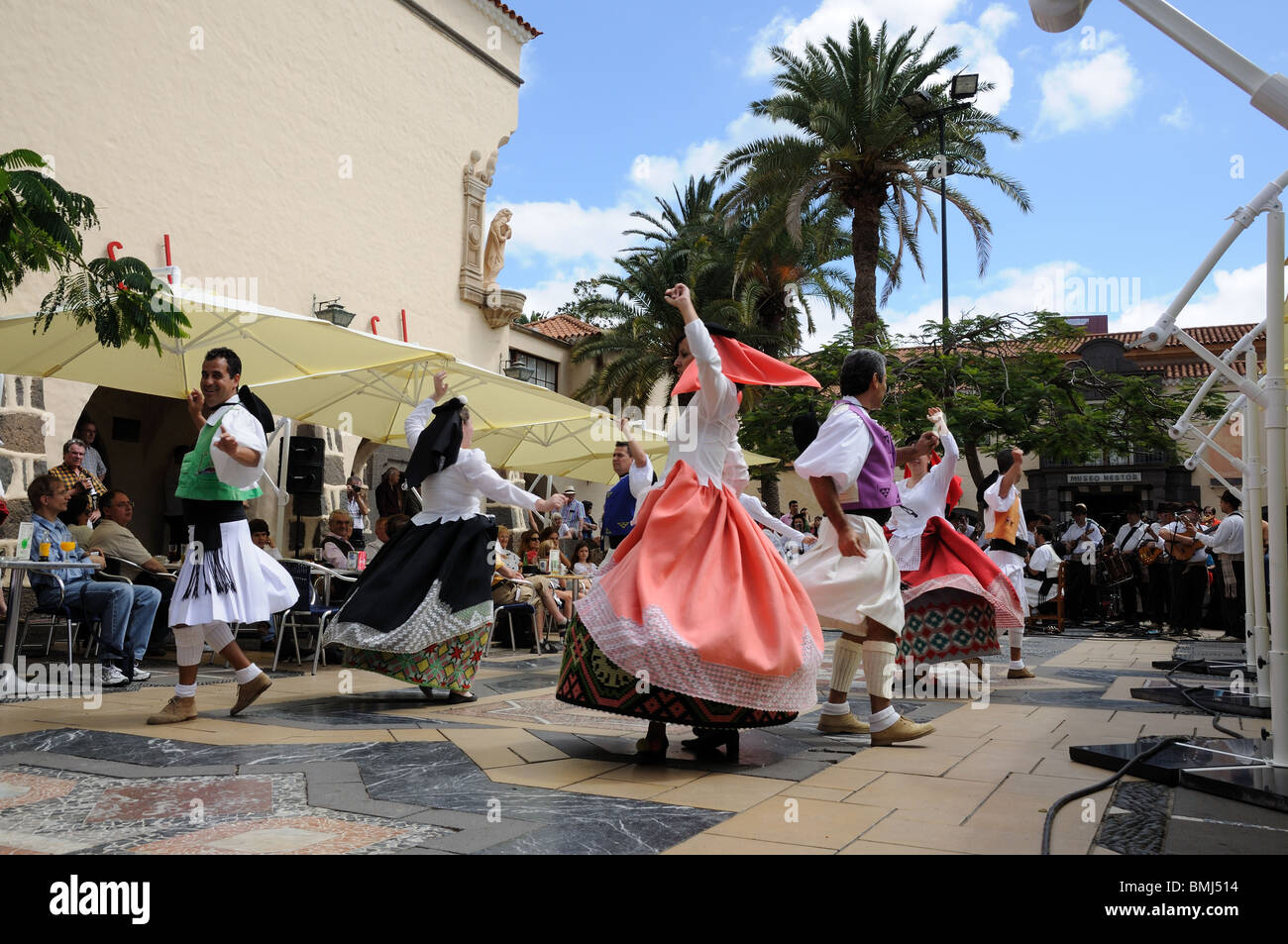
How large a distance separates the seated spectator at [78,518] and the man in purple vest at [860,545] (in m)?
5.69

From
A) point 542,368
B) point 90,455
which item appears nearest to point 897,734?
point 90,455

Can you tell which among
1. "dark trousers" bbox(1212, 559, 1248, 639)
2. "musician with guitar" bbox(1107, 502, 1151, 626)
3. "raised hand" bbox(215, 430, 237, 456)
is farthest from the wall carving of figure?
"raised hand" bbox(215, 430, 237, 456)

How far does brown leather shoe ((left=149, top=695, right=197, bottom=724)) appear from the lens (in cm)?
499

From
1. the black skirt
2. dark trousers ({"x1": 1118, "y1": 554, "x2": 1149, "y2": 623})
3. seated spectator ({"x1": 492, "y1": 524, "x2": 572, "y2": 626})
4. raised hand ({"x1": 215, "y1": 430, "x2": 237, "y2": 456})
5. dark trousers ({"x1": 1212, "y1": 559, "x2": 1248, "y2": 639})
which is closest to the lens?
raised hand ({"x1": 215, "y1": 430, "x2": 237, "y2": 456})

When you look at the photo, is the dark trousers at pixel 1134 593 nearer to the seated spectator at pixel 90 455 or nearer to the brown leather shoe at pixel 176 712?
the seated spectator at pixel 90 455

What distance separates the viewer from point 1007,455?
26.4 feet

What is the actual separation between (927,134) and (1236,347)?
1669 centimetres

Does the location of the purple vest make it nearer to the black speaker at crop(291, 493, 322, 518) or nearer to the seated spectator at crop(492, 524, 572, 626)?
the seated spectator at crop(492, 524, 572, 626)

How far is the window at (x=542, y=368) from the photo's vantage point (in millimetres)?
28531

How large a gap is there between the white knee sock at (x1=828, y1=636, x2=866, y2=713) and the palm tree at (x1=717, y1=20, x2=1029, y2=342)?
15996mm

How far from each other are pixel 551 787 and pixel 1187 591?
12.7m

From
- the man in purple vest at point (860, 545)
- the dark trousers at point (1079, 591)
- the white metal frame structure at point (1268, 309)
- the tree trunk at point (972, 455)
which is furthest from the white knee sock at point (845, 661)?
the tree trunk at point (972, 455)

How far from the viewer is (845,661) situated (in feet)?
16.5
